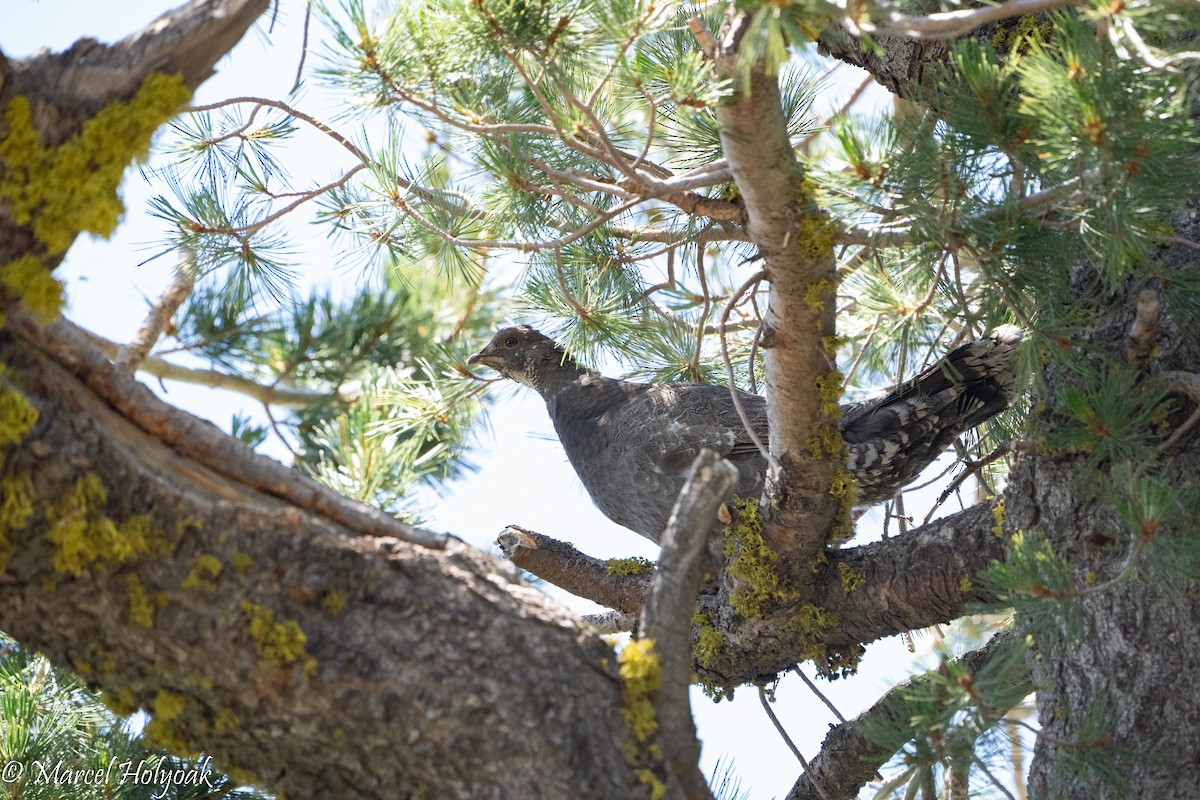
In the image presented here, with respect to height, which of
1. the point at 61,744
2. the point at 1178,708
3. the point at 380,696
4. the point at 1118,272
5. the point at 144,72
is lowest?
the point at 61,744

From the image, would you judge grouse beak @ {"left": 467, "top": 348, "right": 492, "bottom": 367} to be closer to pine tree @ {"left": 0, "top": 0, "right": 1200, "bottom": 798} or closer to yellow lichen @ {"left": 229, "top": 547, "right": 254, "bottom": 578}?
pine tree @ {"left": 0, "top": 0, "right": 1200, "bottom": 798}

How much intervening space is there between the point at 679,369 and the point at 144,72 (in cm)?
301

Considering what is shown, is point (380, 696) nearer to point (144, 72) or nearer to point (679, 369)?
point (144, 72)

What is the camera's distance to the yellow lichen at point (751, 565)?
11.7 ft

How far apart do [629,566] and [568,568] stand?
26cm

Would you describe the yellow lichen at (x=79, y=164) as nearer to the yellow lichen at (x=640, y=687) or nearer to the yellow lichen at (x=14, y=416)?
the yellow lichen at (x=14, y=416)

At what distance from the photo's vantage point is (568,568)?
4324 millimetres

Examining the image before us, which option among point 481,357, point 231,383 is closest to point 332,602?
point 481,357

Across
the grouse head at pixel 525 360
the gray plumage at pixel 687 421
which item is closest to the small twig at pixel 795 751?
the gray plumage at pixel 687 421

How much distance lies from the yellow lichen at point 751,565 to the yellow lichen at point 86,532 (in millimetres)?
2167

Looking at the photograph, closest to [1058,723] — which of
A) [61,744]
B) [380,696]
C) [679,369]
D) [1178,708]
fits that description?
[1178,708]

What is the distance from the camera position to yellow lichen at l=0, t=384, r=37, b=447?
183 cm

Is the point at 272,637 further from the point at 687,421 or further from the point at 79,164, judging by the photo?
the point at 687,421

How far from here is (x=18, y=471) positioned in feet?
6.09
